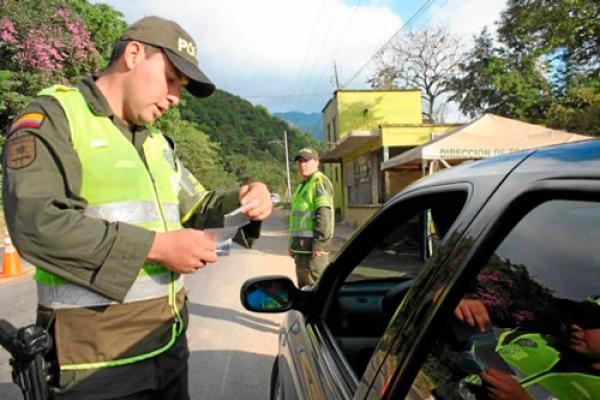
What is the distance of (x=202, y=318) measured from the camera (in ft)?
18.8

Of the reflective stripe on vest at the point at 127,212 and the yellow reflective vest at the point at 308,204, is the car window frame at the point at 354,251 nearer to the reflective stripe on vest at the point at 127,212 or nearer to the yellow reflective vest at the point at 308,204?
the reflective stripe on vest at the point at 127,212

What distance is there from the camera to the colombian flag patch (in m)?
1.44

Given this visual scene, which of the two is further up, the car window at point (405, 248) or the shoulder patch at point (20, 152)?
the shoulder patch at point (20, 152)

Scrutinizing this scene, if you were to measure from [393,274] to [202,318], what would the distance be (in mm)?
3681

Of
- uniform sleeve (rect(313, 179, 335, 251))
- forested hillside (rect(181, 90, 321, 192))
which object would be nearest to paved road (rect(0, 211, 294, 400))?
uniform sleeve (rect(313, 179, 335, 251))

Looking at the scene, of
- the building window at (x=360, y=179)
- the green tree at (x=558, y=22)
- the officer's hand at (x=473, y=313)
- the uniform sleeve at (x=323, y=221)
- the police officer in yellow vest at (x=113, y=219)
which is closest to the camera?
the officer's hand at (x=473, y=313)

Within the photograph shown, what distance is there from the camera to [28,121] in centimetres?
144

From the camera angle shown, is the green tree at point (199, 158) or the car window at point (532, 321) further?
the green tree at point (199, 158)

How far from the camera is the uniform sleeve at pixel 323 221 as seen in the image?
4.80 metres

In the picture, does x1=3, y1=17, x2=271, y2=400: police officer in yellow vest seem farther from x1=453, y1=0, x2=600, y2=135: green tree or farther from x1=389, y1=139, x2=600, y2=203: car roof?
x1=453, y1=0, x2=600, y2=135: green tree

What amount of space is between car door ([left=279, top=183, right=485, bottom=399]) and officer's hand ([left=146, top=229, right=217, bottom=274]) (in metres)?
Result: 0.58

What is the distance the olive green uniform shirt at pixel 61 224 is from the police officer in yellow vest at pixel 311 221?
11.2 feet

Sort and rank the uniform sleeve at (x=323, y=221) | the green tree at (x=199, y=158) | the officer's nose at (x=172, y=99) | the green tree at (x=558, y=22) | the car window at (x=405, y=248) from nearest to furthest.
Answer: the officer's nose at (x=172, y=99) → the car window at (x=405, y=248) → the uniform sleeve at (x=323, y=221) → the green tree at (x=558, y=22) → the green tree at (x=199, y=158)

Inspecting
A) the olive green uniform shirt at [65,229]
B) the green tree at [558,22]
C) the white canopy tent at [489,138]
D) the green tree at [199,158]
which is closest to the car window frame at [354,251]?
the olive green uniform shirt at [65,229]
